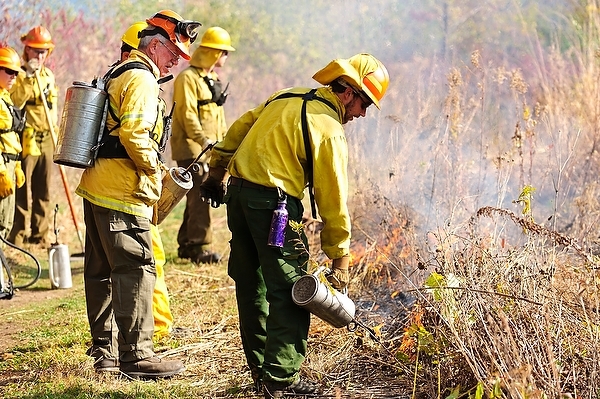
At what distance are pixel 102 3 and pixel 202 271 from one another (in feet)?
29.5

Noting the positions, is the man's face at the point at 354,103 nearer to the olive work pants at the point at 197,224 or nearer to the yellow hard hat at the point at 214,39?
the yellow hard hat at the point at 214,39

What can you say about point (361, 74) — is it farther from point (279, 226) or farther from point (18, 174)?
point (18, 174)

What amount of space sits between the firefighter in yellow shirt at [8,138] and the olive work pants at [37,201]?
1.46 metres

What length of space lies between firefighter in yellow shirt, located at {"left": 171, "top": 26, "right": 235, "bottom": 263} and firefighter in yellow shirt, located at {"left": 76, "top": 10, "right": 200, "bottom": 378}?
3230 millimetres

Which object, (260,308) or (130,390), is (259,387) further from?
(130,390)

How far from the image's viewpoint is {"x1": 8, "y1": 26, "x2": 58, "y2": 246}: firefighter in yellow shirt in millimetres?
9000

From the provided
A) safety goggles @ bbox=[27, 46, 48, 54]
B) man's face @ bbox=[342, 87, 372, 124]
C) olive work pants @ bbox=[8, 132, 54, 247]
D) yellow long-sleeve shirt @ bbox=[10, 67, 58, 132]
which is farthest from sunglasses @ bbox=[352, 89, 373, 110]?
olive work pants @ bbox=[8, 132, 54, 247]

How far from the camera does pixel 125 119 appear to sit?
14.9 ft

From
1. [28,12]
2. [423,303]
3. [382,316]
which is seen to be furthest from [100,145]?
[28,12]

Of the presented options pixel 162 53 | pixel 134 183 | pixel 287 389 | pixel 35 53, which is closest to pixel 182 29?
pixel 162 53

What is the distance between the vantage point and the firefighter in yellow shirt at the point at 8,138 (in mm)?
7406

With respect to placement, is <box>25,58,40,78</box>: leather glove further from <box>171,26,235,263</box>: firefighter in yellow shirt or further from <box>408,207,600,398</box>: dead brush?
<box>408,207,600,398</box>: dead brush

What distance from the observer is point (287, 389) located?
442 cm

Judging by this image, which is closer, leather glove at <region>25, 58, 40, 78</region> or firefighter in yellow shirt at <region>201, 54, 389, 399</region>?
firefighter in yellow shirt at <region>201, 54, 389, 399</region>
